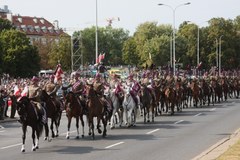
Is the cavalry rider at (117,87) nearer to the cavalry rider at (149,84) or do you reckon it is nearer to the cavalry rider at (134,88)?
the cavalry rider at (134,88)

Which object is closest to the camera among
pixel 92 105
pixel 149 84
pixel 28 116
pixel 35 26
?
pixel 28 116

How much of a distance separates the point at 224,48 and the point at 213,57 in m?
4.64

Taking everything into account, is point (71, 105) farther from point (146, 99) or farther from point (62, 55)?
point (62, 55)

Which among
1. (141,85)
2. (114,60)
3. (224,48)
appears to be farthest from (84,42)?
(141,85)

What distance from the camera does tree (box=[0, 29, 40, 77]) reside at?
312 ft

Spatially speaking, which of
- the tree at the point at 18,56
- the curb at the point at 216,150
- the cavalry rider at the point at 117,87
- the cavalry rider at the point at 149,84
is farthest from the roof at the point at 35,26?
the curb at the point at 216,150

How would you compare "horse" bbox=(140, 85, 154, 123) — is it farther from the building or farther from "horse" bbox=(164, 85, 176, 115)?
the building

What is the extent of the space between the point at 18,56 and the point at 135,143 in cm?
7846

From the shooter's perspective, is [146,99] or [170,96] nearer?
[146,99]

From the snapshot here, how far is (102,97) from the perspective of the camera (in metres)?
23.5

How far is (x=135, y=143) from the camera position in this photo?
20.2 metres

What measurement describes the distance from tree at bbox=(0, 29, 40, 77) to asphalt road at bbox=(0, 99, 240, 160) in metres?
67.8

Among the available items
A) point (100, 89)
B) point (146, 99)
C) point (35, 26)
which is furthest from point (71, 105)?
point (35, 26)

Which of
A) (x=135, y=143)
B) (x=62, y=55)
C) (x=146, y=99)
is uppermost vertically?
(x=62, y=55)
